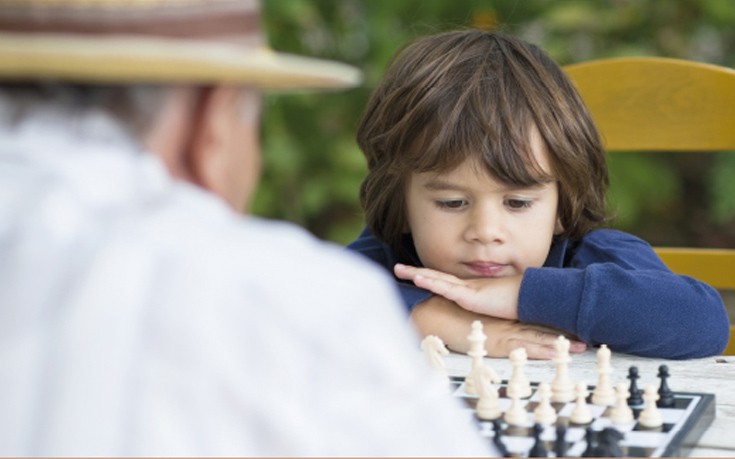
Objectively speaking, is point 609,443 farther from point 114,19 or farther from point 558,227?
point 558,227

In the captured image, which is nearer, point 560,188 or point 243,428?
point 243,428

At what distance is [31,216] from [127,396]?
0.55ft

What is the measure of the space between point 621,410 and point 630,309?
496 mm

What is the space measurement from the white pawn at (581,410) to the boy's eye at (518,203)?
2.12ft

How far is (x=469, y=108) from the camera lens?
2.30 m

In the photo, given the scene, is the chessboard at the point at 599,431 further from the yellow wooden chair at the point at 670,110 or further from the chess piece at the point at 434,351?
the yellow wooden chair at the point at 670,110

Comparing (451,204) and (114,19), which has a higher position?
(114,19)

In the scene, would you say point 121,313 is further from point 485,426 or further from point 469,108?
point 469,108

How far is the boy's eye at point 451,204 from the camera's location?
230cm

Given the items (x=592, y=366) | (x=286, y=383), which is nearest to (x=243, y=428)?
(x=286, y=383)

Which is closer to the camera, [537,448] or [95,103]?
[95,103]

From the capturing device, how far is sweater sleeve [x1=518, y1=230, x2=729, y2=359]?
2137 mm

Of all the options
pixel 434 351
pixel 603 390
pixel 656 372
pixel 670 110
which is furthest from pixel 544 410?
pixel 670 110

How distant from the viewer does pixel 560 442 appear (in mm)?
1534
